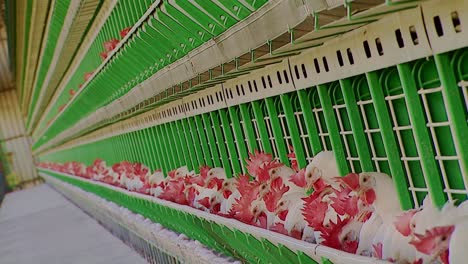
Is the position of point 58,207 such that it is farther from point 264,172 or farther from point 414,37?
point 414,37

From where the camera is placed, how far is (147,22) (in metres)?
4.01

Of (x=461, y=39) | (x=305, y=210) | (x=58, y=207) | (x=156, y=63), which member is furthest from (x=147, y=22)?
(x=58, y=207)

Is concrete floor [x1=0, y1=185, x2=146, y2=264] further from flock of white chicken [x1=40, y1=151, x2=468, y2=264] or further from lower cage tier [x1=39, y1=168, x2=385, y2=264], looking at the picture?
flock of white chicken [x1=40, y1=151, x2=468, y2=264]

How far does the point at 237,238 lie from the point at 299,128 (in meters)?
0.60

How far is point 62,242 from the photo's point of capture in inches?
310

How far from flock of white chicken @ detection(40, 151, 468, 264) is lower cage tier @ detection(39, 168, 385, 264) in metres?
0.08

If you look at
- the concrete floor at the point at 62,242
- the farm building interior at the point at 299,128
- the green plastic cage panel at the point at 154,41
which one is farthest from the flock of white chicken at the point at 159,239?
the green plastic cage panel at the point at 154,41

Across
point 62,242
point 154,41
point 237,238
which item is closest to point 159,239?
point 154,41

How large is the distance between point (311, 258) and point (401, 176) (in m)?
0.40

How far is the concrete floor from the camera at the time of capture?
6.39 meters

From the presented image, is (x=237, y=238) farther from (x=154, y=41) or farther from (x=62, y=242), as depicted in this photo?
(x=62, y=242)

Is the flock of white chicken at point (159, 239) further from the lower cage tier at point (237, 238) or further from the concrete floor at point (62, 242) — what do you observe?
the concrete floor at point (62, 242)

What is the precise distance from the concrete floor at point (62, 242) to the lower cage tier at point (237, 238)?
0.85 meters

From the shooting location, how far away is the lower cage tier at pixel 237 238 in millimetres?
2174
